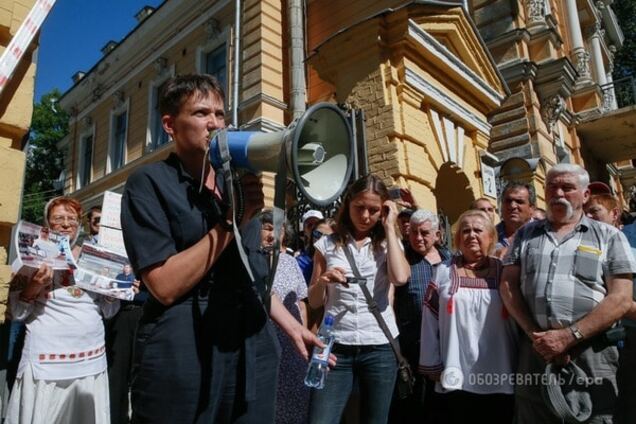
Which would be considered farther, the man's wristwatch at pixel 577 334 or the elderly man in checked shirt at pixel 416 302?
the elderly man in checked shirt at pixel 416 302

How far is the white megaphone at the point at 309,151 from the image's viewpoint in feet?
4.86

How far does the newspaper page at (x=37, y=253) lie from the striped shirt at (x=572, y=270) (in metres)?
2.66

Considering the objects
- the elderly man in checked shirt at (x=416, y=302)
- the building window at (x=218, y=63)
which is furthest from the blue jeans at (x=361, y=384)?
the building window at (x=218, y=63)

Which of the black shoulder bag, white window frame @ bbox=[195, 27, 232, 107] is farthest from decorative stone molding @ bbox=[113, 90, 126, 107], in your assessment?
the black shoulder bag

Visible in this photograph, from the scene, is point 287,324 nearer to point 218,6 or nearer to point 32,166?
point 218,6

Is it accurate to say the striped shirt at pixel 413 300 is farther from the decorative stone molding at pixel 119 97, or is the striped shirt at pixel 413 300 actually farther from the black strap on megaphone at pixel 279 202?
the decorative stone molding at pixel 119 97

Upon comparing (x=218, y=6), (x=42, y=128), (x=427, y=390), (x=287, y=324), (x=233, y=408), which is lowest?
(x=427, y=390)

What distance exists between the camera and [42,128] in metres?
25.8

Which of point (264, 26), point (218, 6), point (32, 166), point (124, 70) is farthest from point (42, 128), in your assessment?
point (264, 26)

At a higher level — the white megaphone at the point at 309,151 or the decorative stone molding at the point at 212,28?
the decorative stone molding at the point at 212,28

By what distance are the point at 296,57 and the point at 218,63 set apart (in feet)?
10.2

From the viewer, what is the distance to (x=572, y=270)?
2.56 metres

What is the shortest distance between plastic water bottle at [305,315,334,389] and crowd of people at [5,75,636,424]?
61mm

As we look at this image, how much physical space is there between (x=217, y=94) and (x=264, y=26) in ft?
32.1
